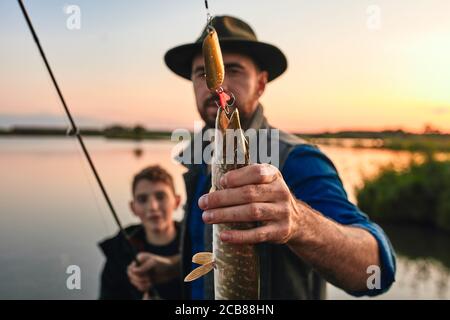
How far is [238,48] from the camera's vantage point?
353cm

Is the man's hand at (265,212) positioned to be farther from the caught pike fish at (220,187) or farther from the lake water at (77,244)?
the lake water at (77,244)

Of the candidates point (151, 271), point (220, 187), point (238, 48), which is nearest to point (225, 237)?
point (220, 187)

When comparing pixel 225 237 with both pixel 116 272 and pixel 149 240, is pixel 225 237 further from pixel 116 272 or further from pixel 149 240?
pixel 149 240

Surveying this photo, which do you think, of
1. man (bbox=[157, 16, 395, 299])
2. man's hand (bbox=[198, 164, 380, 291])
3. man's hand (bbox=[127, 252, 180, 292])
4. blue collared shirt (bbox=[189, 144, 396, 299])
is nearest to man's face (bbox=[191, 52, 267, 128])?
man (bbox=[157, 16, 395, 299])

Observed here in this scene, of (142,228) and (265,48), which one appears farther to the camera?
(142,228)

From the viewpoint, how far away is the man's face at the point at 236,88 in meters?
3.42

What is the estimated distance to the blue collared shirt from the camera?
267cm

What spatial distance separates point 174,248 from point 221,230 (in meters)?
3.61

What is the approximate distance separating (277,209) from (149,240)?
3931 mm

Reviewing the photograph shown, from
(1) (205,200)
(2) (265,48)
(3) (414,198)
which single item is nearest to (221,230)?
(1) (205,200)

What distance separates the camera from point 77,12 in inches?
133

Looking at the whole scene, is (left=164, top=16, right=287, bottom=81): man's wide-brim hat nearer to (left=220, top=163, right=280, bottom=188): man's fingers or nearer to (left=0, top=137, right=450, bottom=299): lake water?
(left=220, top=163, right=280, bottom=188): man's fingers

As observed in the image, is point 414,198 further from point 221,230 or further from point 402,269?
point 221,230

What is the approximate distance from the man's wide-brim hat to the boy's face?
2013 mm
